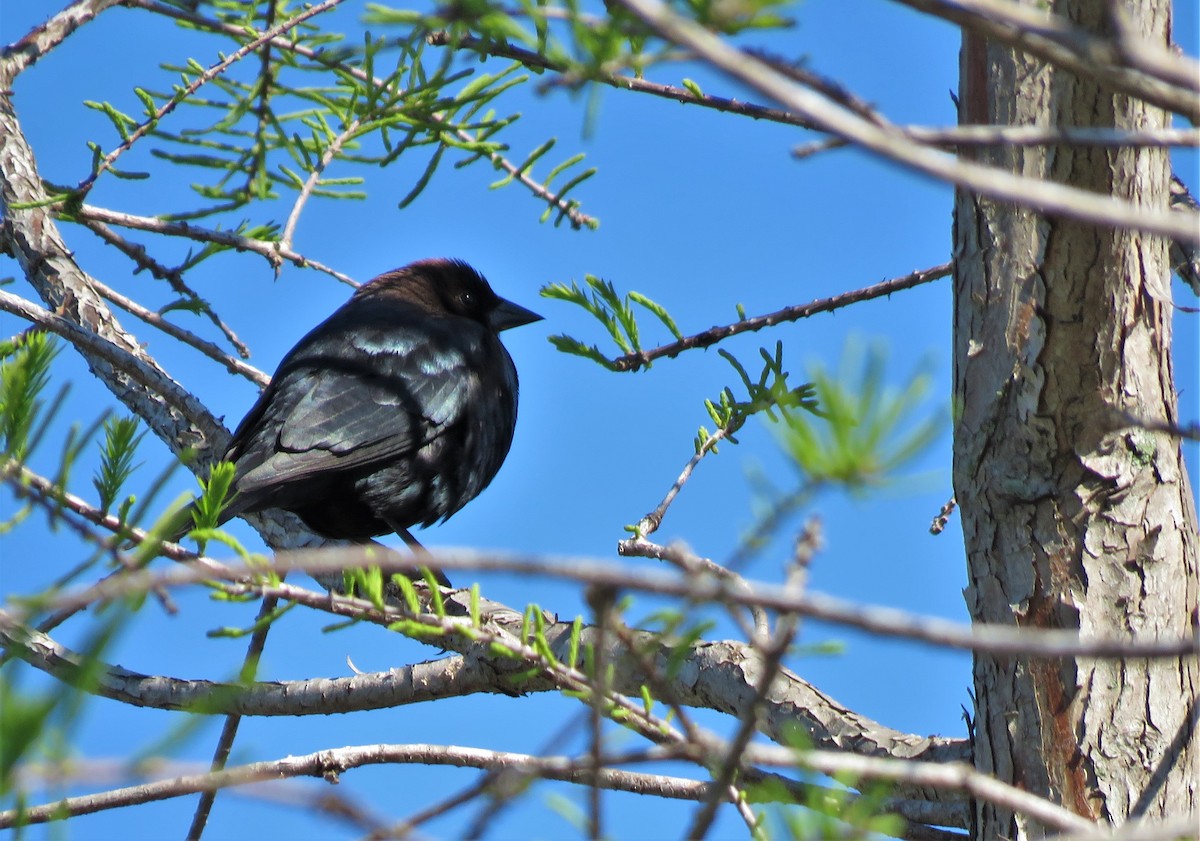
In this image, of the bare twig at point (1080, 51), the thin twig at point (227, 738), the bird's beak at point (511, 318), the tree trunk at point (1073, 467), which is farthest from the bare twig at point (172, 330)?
the bare twig at point (1080, 51)

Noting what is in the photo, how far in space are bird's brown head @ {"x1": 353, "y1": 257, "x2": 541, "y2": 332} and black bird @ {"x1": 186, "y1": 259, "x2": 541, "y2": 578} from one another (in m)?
0.41

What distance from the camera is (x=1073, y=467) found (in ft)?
8.12

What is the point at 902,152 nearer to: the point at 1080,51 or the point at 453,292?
the point at 1080,51

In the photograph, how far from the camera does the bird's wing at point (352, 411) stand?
4480mm

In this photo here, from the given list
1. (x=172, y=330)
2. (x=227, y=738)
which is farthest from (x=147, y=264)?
(x=227, y=738)

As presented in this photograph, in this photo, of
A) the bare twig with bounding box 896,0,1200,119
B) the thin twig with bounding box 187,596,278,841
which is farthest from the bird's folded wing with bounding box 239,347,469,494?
the bare twig with bounding box 896,0,1200,119

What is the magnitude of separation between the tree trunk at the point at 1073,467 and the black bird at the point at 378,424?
2547 millimetres

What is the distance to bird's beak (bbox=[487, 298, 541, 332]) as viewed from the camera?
641 cm

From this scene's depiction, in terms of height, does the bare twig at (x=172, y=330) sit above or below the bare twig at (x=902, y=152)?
above

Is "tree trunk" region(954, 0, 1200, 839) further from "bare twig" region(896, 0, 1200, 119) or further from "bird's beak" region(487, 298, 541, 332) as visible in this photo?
"bird's beak" region(487, 298, 541, 332)

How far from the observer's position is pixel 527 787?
1.35 meters

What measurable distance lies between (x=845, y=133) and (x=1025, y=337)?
5.05ft

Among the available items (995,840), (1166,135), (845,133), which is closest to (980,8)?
(845,133)

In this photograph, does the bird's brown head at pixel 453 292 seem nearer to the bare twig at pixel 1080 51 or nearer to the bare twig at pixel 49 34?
the bare twig at pixel 49 34
